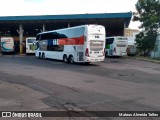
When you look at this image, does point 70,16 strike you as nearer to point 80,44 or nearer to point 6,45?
point 6,45

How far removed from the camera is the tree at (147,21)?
4203 cm

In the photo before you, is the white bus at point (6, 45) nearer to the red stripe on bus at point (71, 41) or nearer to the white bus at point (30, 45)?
the white bus at point (30, 45)

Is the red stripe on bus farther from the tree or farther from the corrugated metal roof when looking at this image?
the corrugated metal roof

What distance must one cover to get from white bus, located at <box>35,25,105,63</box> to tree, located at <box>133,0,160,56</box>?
1620cm

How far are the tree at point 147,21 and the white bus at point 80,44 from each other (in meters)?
16.2

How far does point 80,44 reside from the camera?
2638 cm

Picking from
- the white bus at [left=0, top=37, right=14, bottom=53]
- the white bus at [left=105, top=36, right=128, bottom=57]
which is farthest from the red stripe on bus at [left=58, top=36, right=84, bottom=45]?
the white bus at [left=0, top=37, right=14, bottom=53]

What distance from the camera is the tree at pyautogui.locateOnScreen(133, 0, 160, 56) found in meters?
42.0

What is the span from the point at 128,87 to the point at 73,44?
1446cm

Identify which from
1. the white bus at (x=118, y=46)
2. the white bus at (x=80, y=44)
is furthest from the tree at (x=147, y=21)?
the white bus at (x=80, y=44)

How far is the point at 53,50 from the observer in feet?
107

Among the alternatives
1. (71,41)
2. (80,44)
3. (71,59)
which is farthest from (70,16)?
(80,44)

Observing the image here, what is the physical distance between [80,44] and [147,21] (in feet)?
61.7

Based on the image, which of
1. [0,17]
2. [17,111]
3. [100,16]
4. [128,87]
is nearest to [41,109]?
[17,111]
